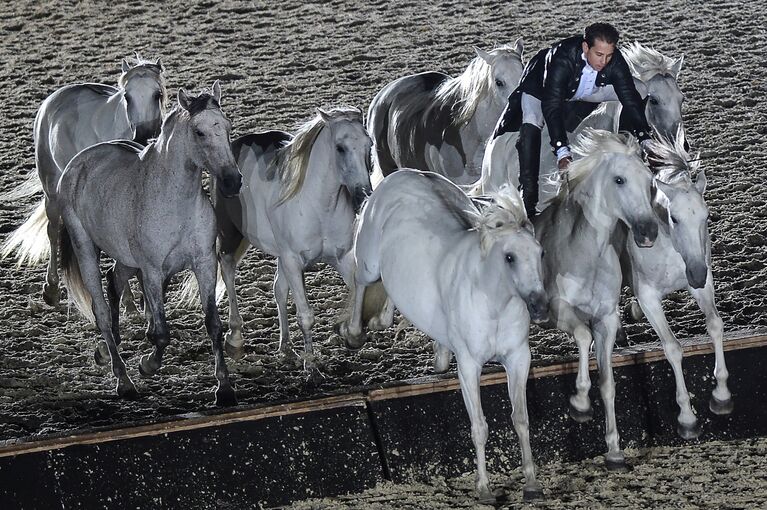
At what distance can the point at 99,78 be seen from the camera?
11.1m

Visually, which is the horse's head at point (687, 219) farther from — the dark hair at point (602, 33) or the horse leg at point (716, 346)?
the dark hair at point (602, 33)

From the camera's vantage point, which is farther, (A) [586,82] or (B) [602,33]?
(A) [586,82]

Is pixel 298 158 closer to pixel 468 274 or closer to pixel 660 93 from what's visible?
pixel 468 274

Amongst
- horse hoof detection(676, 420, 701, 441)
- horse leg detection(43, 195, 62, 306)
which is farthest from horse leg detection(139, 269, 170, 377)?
horse hoof detection(676, 420, 701, 441)

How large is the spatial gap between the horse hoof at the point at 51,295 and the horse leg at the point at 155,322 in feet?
4.48

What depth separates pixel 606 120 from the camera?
6281 mm

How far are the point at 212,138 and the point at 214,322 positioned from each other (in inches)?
35.3

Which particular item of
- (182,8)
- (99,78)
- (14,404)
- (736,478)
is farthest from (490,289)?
(182,8)

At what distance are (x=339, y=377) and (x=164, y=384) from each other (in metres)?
0.84

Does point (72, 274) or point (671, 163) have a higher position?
point (671, 163)

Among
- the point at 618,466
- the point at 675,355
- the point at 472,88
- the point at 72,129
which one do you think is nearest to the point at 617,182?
the point at 675,355

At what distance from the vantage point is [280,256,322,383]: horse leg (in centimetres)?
623

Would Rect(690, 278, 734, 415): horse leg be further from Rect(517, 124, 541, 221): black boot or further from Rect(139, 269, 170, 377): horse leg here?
Rect(139, 269, 170, 377): horse leg

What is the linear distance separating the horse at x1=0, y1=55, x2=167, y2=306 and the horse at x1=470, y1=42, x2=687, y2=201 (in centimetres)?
193
